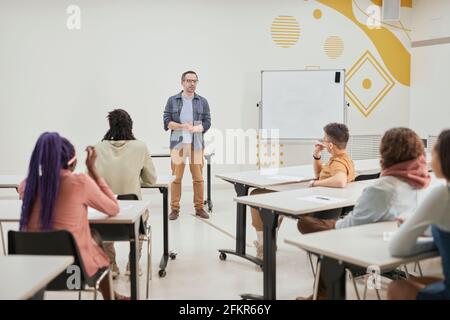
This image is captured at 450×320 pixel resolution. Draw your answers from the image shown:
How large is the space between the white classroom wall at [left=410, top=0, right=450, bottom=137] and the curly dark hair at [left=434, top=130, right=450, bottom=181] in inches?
241

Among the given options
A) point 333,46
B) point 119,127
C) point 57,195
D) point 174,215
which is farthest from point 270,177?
point 333,46

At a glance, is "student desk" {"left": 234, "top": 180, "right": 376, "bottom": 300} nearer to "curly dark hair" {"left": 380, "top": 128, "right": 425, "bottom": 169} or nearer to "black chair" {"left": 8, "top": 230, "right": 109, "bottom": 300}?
"curly dark hair" {"left": 380, "top": 128, "right": 425, "bottom": 169}

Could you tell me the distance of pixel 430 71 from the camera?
322 inches

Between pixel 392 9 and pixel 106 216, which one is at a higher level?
pixel 392 9

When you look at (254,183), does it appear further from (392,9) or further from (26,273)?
(392,9)

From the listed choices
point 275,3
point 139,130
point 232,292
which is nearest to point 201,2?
point 275,3

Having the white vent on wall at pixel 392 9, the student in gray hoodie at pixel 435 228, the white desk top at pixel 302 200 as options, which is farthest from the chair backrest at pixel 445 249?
the white vent on wall at pixel 392 9

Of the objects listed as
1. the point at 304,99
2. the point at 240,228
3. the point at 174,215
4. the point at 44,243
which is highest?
the point at 304,99

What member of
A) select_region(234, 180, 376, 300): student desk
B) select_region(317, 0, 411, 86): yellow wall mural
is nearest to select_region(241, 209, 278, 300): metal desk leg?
select_region(234, 180, 376, 300): student desk

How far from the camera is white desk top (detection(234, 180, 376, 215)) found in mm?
3188

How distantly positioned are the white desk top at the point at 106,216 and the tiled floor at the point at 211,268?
690mm

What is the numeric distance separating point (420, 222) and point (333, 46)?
6457 mm

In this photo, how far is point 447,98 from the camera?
25.7ft

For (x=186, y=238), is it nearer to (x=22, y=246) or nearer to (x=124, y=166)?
(x=124, y=166)
